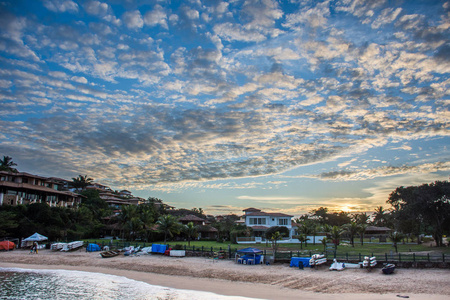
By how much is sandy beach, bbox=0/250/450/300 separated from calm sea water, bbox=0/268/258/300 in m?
1.76

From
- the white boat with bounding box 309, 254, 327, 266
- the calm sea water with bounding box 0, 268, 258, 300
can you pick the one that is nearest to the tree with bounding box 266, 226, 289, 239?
the white boat with bounding box 309, 254, 327, 266

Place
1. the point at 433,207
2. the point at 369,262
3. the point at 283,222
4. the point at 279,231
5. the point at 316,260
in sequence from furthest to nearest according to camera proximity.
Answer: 1. the point at 283,222
2. the point at 279,231
3. the point at 433,207
4. the point at 316,260
5. the point at 369,262

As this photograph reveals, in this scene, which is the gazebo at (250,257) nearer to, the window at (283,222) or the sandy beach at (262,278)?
the sandy beach at (262,278)

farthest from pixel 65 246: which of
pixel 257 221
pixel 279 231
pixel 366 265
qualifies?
pixel 366 265

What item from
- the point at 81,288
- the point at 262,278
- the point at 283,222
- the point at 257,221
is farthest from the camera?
the point at 283,222

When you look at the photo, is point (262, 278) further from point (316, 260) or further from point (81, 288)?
point (81, 288)


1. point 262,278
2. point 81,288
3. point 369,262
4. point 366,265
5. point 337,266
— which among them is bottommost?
point 81,288

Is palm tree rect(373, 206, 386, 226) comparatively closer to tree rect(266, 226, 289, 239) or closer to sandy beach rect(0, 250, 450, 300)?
tree rect(266, 226, 289, 239)

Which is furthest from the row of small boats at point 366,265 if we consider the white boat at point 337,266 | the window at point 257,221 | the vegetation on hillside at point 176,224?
the window at point 257,221

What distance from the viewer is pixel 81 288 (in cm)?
2328

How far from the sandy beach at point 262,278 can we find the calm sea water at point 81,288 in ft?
5.76

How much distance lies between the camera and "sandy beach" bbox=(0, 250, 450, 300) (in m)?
20.5

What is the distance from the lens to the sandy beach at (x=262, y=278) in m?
20.5

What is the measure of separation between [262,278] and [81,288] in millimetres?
14087
